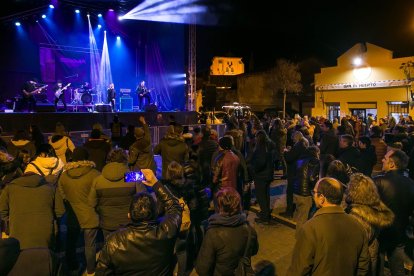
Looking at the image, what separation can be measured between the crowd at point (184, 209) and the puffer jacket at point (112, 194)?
1cm

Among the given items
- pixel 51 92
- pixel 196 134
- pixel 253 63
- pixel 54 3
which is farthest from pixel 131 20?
pixel 253 63

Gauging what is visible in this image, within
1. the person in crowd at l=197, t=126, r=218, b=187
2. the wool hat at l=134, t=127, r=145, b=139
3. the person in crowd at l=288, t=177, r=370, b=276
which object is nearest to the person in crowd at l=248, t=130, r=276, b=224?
the person in crowd at l=197, t=126, r=218, b=187

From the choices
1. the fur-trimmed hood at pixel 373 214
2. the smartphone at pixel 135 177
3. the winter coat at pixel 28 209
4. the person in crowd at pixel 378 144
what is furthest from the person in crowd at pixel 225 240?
the person in crowd at pixel 378 144

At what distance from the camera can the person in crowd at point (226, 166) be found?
5.41 m

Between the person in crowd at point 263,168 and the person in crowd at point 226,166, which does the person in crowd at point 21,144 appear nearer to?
the person in crowd at point 226,166

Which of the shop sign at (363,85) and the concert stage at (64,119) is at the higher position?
the shop sign at (363,85)

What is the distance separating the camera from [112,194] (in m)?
3.89

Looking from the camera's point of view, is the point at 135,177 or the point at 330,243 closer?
the point at 330,243

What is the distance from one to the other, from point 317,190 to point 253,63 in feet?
160

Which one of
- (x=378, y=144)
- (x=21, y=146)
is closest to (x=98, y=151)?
(x=21, y=146)

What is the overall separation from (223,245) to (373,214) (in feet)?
4.15

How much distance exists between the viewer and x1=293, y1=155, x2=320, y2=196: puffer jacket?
5.16 meters

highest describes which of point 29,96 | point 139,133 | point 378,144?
point 29,96

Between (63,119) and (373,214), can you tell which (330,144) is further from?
(63,119)
